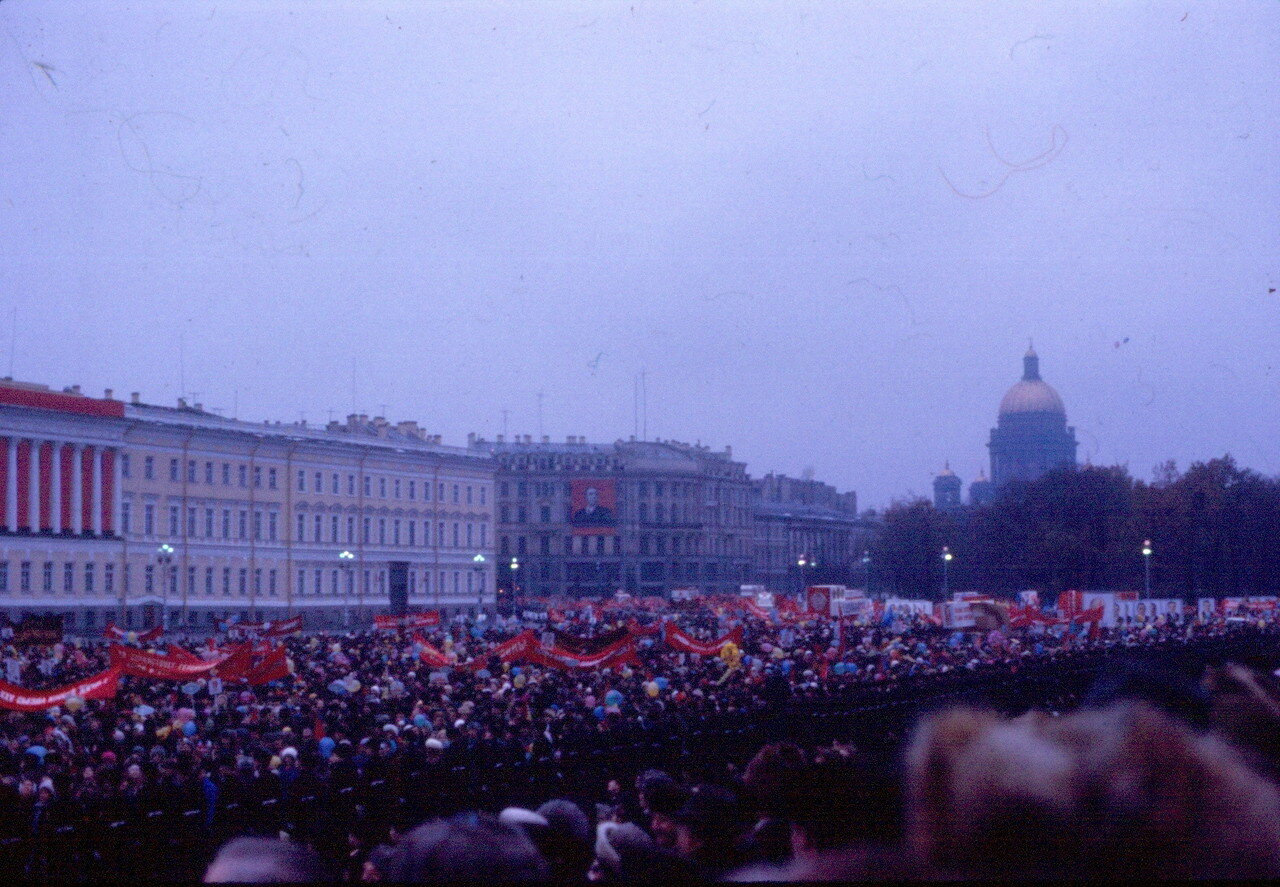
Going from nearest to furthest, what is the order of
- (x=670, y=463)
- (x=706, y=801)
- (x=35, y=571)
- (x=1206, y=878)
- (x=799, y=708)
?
(x=1206, y=878) < (x=706, y=801) < (x=799, y=708) < (x=35, y=571) < (x=670, y=463)

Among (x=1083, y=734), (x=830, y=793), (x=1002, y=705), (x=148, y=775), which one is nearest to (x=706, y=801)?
(x=830, y=793)

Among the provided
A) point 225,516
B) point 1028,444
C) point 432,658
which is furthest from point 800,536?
point 432,658

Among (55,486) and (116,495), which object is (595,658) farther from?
(116,495)

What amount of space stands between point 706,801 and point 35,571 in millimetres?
59392

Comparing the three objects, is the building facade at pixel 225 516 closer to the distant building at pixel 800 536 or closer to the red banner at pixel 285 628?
the red banner at pixel 285 628

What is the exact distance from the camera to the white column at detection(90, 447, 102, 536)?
62.4m

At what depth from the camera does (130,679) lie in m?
27.3

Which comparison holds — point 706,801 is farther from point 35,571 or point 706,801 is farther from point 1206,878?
point 35,571

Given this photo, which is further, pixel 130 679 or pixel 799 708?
pixel 130 679

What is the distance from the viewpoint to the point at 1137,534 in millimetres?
79812

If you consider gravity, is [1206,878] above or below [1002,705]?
above

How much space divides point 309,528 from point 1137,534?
43.9m

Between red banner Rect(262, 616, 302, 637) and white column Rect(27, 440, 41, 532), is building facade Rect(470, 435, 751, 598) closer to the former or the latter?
white column Rect(27, 440, 41, 532)

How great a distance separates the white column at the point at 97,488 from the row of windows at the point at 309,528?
5.39ft
